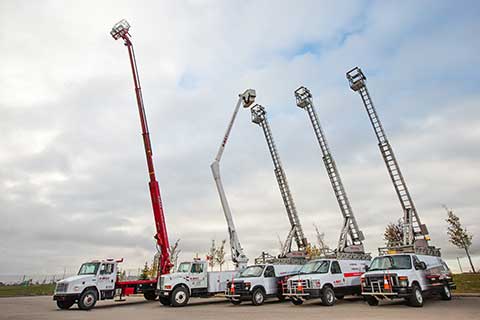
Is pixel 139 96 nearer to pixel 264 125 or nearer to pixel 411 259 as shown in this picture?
pixel 264 125

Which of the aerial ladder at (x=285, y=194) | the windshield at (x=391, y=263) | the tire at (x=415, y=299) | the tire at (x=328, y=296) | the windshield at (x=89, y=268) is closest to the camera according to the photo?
the tire at (x=415, y=299)

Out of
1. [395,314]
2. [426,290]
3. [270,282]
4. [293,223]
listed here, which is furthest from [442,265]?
[293,223]

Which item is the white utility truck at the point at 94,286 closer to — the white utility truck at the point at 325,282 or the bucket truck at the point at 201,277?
the bucket truck at the point at 201,277

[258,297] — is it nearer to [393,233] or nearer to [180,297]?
[180,297]

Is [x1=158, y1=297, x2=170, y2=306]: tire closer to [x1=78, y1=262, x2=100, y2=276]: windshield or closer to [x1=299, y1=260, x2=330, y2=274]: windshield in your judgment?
[x1=78, y1=262, x2=100, y2=276]: windshield

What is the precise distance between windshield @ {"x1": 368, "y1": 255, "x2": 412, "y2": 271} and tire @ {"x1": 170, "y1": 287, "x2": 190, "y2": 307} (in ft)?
32.4

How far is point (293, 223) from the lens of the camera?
89.7 feet

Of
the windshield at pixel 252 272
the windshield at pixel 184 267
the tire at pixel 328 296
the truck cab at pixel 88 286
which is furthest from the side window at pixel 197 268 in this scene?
the tire at pixel 328 296

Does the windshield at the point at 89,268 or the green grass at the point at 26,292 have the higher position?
the green grass at the point at 26,292

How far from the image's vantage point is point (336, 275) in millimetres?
18000

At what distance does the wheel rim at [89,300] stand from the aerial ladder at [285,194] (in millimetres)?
12187

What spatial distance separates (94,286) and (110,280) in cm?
105

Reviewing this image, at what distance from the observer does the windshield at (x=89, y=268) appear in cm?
2155

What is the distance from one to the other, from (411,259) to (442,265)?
354cm
